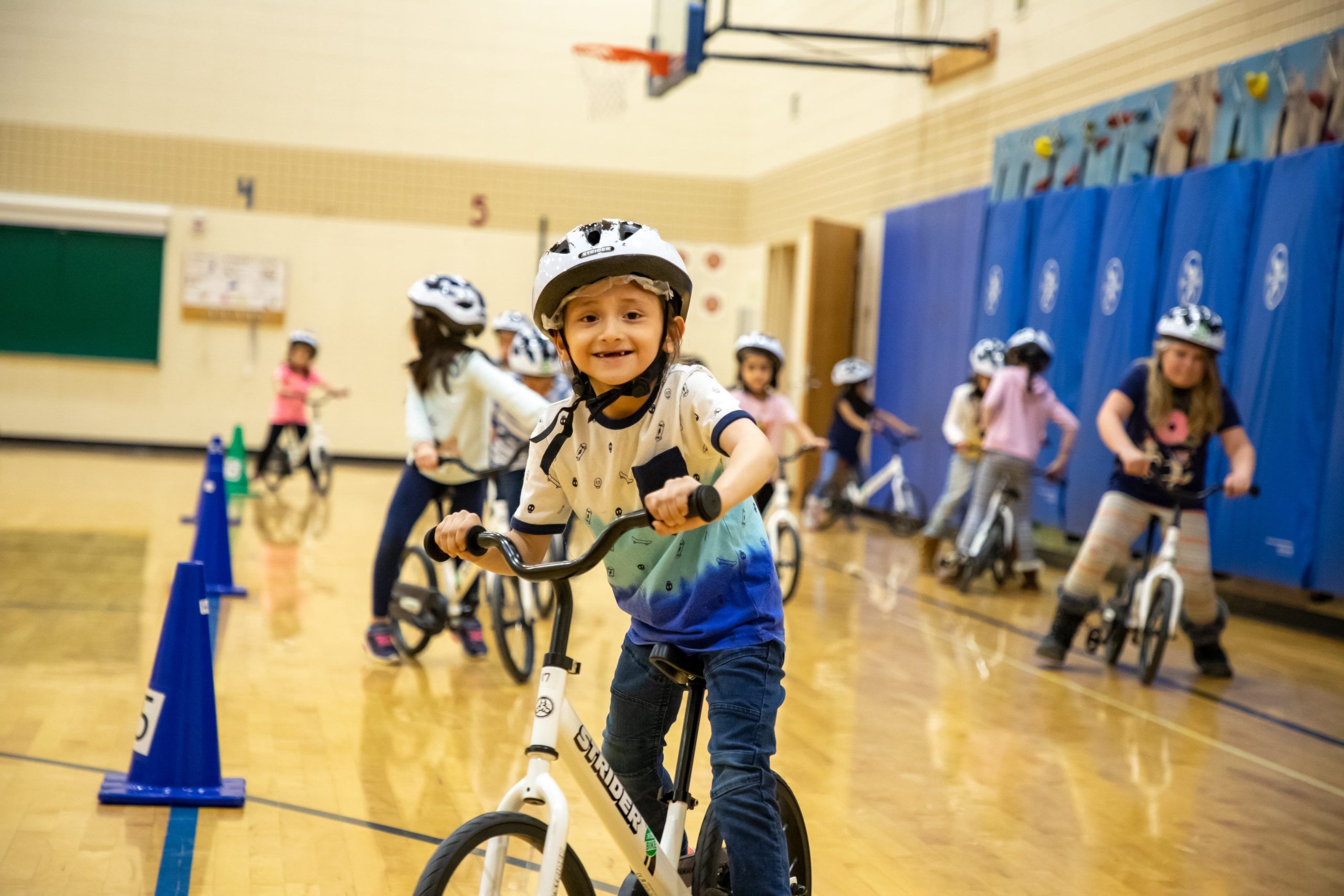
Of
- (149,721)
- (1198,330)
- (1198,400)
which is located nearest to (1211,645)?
(1198,400)

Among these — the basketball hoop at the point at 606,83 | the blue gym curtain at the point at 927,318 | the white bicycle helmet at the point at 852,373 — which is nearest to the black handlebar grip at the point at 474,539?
the blue gym curtain at the point at 927,318

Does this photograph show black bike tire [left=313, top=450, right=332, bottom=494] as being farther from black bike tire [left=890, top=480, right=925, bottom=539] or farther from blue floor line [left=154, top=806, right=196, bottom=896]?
blue floor line [left=154, top=806, right=196, bottom=896]

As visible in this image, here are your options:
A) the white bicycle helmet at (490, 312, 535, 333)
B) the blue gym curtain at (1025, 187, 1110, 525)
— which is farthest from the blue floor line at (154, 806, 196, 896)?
the blue gym curtain at (1025, 187, 1110, 525)

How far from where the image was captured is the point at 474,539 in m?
2.14

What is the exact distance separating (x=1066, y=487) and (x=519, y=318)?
4656 millimetres

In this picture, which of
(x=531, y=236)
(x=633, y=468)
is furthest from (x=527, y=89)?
(x=633, y=468)

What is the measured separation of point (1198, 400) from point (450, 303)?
3.55 metres

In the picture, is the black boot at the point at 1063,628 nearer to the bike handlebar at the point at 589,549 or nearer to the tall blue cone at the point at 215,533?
the tall blue cone at the point at 215,533

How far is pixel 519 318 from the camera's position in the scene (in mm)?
8258

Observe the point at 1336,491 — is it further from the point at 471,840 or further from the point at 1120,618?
the point at 471,840

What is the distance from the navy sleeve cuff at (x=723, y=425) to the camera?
7.23 ft

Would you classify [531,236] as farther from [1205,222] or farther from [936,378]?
[1205,222]

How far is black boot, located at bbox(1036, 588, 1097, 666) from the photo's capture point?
21.3ft

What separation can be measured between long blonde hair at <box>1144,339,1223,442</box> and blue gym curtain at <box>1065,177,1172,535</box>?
10.7 ft
